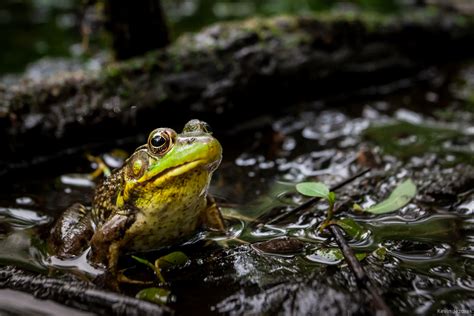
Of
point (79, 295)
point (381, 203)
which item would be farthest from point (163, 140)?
point (381, 203)

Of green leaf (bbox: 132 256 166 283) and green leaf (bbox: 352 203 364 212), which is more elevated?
green leaf (bbox: 132 256 166 283)

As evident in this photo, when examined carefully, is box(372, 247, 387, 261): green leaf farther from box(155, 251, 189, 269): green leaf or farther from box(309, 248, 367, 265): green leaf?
box(155, 251, 189, 269): green leaf

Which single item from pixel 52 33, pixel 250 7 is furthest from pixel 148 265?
pixel 250 7

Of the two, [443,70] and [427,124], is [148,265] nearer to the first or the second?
[427,124]

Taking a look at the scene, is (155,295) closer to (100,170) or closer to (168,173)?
(168,173)

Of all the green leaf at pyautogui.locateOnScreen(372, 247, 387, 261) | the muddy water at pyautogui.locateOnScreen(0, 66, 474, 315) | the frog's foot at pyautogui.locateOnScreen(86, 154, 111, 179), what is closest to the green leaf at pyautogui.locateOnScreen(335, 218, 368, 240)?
the muddy water at pyautogui.locateOnScreen(0, 66, 474, 315)

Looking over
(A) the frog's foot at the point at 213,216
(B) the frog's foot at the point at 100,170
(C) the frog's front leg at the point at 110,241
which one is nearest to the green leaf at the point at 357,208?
(A) the frog's foot at the point at 213,216
